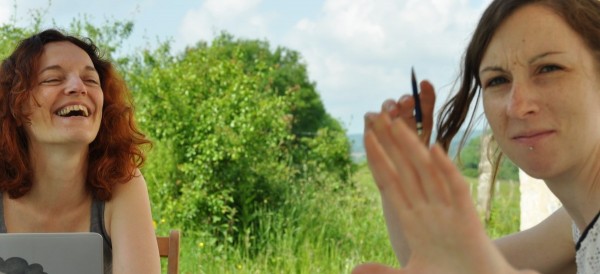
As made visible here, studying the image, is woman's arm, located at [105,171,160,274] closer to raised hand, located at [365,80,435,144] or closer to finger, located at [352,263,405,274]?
raised hand, located at [365,80,435,144]

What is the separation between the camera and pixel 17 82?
1.86 m

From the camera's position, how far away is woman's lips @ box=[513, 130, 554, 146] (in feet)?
2.83

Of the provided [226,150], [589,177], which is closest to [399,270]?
[589,177]

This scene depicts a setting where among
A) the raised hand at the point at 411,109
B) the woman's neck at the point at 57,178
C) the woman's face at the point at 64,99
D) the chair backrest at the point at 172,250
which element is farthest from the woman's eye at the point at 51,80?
the raised hand at the point at 411,109

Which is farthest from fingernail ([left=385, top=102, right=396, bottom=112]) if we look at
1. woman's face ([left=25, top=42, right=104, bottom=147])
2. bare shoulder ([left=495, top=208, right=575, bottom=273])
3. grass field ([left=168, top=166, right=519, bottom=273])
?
grass field ([left=168, top=166, right=519, bottom=273])

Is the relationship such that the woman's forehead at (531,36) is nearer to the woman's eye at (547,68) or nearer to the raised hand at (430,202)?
the woman's eye at (547,68)

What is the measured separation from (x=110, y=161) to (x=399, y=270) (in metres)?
1.56

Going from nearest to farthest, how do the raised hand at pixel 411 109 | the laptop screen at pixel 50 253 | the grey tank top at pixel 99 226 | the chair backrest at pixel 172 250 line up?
the raised hand at pixel 411 109, the laptop screen at pixel 50 253, the grey tank top at pixel 99 226, the chair backrest at pixel 172 250

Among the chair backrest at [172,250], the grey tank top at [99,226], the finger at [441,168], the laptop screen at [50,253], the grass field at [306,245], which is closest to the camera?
the finger at [441,168]

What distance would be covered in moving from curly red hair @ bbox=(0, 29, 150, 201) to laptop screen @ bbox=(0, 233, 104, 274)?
0.33 metres

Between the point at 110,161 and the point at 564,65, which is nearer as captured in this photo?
the point at 564,65

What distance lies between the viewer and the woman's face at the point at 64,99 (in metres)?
1.76

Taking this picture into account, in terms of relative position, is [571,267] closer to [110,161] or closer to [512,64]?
[512,64]

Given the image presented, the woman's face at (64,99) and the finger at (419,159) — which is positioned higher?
the woman's face at (64,99)
